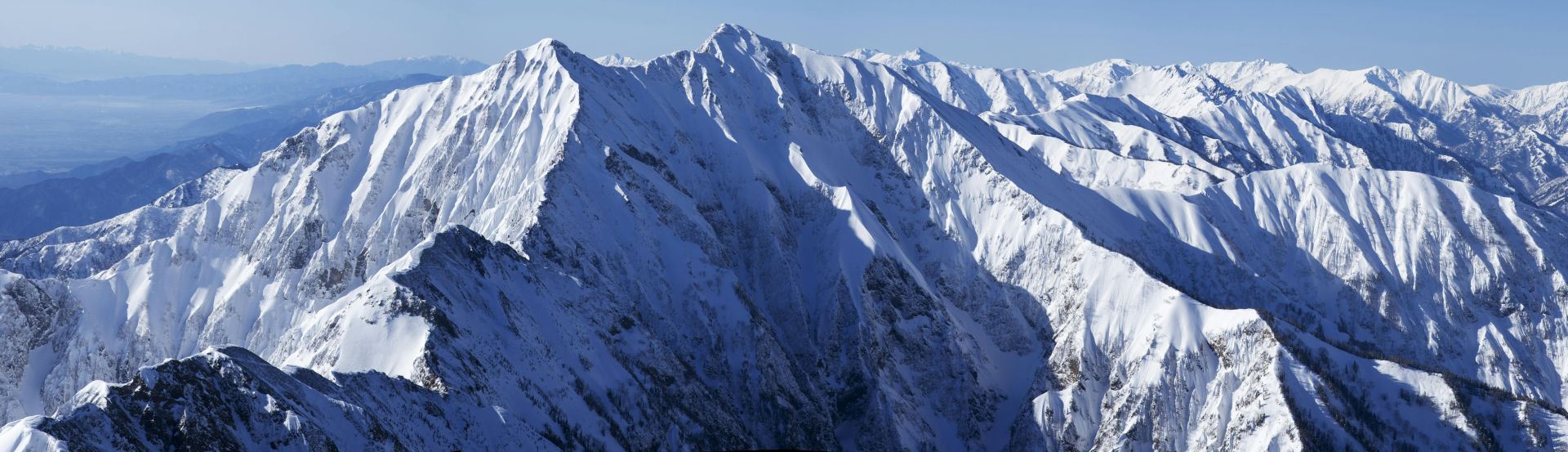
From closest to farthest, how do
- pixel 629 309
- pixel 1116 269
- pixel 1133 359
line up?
pixel 629 309 < pixel 1133 359 < pixel 1116 269

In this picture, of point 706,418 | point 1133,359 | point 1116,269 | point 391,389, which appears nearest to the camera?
point 391,389

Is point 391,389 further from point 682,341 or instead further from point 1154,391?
point 1154,391

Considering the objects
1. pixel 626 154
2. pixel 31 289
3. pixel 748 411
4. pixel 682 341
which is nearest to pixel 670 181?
pixel 626 154

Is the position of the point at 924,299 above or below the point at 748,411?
above

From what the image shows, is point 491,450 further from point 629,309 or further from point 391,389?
point 629,309

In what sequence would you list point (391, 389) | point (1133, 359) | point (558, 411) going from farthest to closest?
point (1133, 359), point (558, 411), point (391, 389)

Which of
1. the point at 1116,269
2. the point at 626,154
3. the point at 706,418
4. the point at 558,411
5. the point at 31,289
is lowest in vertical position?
the point at 31,289

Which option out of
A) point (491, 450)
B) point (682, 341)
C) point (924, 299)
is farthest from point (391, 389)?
point (924, 299)

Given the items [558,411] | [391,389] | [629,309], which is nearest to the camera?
[391,389]

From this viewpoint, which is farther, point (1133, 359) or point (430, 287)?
point (1133, 359)
